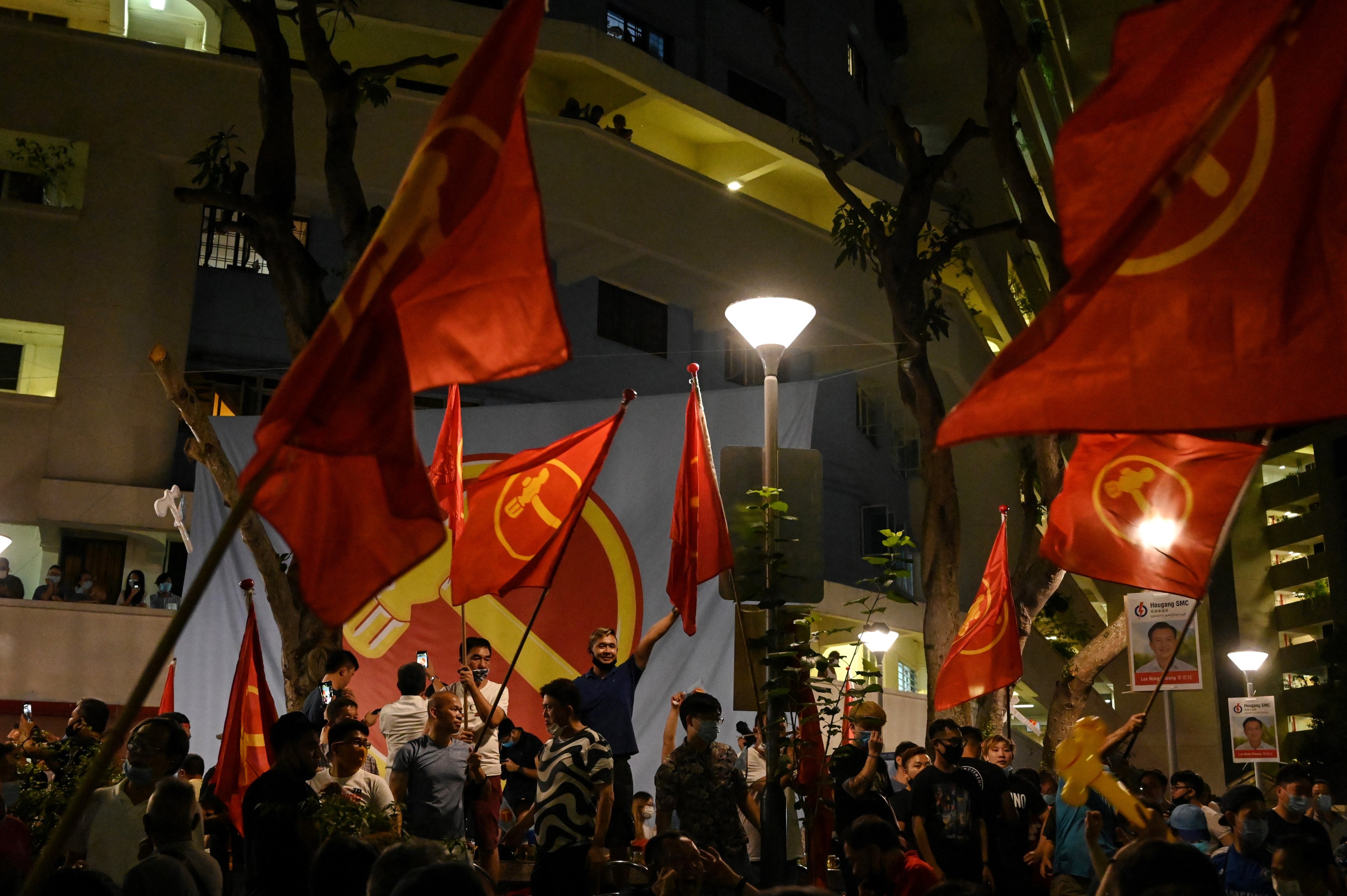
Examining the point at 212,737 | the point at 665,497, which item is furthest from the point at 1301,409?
the point at 212,737

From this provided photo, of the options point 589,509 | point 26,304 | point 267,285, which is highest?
point 267,285

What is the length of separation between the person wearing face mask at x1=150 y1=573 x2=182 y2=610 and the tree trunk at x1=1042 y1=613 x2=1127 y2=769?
1172 cm

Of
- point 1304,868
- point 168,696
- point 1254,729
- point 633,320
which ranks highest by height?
point 633,320

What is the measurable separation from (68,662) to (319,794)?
12479 mm

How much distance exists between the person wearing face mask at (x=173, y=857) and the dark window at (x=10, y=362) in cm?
1584

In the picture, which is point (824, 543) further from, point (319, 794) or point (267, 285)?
point (319, 794)

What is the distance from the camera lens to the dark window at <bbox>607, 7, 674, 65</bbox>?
80.1ft

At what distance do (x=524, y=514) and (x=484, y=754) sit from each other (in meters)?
1.71

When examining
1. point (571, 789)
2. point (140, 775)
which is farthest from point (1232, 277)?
point (140, 775)

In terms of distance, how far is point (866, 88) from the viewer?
31.4 metres

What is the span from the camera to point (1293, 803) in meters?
8.36

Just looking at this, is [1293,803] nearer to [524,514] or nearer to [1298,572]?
[524,514]

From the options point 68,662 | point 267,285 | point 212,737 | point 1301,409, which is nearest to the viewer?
point 1301,409

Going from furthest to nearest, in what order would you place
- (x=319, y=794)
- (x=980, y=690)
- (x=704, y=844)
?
(x=980, y=690), (x=704, y=844), (x=319, y=794)
